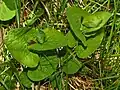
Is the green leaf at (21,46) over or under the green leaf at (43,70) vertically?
over

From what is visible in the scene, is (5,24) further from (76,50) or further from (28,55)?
(76,50)

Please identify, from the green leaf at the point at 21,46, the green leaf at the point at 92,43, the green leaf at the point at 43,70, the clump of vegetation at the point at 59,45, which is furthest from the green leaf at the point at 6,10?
the green leaf at the point at 92,43

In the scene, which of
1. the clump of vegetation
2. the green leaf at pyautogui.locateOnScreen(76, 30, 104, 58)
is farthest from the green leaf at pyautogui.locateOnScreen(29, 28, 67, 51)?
the green leaf at pyautogui.locateOnScreen(76, 30, 104, 58)

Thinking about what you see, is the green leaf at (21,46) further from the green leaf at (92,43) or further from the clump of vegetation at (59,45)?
the green leaf at (92,43)

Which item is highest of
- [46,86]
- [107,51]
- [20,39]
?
[20,39]

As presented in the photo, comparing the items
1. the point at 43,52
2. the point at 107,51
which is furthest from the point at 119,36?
the point at 43,52

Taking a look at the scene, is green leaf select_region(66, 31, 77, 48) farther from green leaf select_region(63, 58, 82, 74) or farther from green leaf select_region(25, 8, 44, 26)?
green leaf select_region(25, 8, 44, 26)

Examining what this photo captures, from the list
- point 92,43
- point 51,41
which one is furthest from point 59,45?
point 92,43
